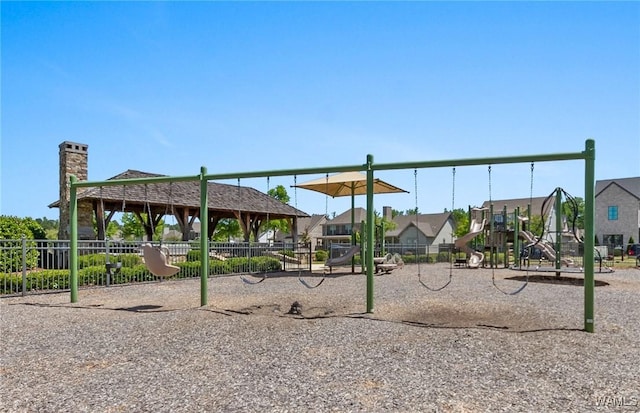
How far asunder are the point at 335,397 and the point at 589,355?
3.32 metres

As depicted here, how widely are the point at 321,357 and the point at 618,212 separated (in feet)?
176

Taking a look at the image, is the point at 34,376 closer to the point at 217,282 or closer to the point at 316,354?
the point at 316,354

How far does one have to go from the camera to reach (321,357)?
5.35 metres

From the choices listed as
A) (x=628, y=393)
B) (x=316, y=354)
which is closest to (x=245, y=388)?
(x=316, y=354)

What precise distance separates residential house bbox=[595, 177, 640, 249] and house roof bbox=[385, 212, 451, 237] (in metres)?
18.6

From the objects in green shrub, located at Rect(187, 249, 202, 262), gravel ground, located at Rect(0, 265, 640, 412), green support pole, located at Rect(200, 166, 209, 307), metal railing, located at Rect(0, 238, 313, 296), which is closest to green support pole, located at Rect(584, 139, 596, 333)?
gravel ground, located at Rect(0, 265, 640, 412)

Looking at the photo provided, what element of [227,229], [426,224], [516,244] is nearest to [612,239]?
[426,224]

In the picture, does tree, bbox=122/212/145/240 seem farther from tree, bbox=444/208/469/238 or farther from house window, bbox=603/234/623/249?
house window, bbox=603/234/623/249

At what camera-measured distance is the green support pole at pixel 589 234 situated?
21.8ft

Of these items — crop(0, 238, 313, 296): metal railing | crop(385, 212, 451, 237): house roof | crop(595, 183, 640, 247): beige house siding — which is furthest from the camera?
crop(385, 212, 451, 237): house roof

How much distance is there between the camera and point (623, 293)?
451 inches

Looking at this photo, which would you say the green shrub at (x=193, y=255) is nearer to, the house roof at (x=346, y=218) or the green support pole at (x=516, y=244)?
the green support pole at (x=516, y=244)

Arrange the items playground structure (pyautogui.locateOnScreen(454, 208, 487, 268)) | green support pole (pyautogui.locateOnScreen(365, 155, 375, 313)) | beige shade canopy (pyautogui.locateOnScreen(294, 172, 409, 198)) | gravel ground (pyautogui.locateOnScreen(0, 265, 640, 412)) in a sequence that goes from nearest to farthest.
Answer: gravel ground (pyautogui.locateOnScreen(0, 265, 640, 412)), green support pole (pyautogui.locateOnScreen(365, 155, 375, 313)), playground structure (pyautogui.locateOnScreen(454, 208, 487, 268)), beige shade canopy (pyautogui.locateOnScreen(294, 172, 409, 198))

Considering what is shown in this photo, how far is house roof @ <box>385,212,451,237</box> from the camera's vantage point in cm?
6309
